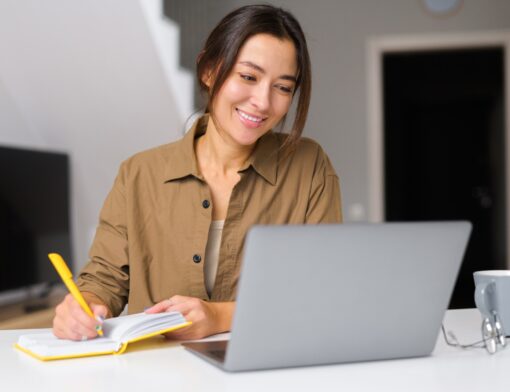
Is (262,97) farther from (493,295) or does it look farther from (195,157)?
(493,295)

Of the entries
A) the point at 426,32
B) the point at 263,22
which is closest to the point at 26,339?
the point at 263,22

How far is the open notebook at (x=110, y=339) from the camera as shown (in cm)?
122

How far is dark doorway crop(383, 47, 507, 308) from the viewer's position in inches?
318

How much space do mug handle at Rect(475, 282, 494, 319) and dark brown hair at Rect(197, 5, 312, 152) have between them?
630mm

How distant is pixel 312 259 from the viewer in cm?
105

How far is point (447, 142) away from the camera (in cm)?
852

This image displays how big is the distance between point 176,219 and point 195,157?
0.49ft

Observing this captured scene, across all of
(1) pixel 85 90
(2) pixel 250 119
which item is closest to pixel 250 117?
A: (2) pixel 250 119

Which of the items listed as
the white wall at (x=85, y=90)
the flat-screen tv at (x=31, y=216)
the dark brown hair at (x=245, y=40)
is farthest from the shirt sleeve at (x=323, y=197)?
the white wall at (x=85, y=90)

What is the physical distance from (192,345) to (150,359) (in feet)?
0.31

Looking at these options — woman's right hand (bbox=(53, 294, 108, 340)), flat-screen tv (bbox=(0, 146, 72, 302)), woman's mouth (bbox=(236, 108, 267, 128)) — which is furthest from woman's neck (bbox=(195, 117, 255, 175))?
flat-screen tv (bbox=(0, 146, 72, 302))

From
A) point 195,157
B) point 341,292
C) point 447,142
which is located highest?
point 195,157

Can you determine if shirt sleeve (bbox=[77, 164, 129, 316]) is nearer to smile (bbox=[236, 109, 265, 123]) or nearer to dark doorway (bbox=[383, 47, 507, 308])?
smile (bbox=[236, 109, 265, 123])

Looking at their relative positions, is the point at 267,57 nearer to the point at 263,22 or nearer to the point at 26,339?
the point at 263,22
